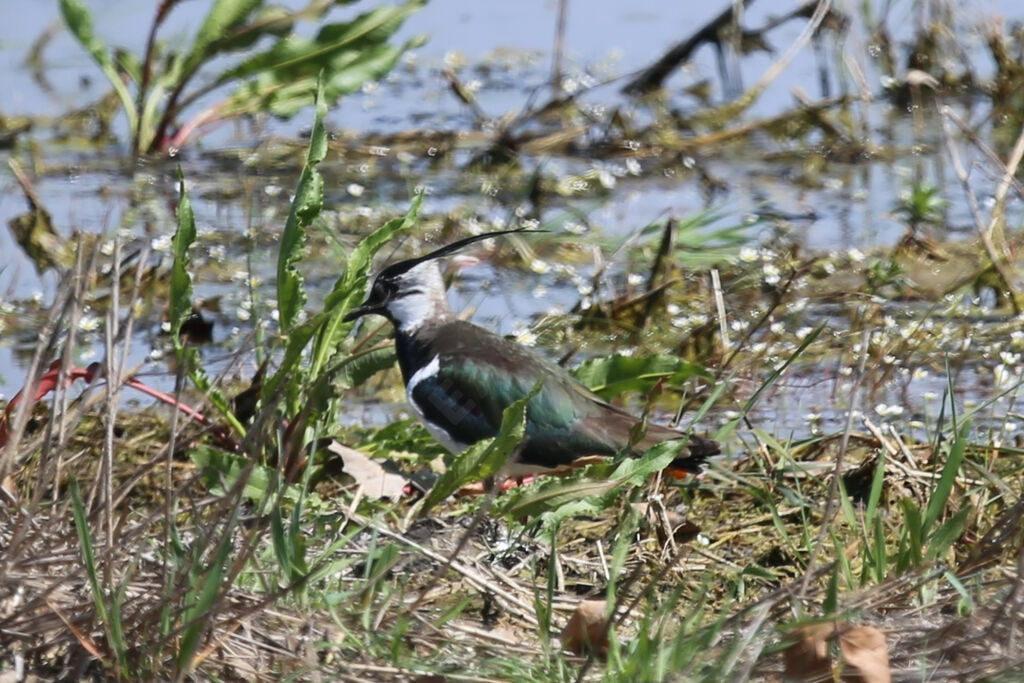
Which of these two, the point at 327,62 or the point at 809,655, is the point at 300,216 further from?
the point at 327,62

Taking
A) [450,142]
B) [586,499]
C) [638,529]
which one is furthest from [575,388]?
[450,142]

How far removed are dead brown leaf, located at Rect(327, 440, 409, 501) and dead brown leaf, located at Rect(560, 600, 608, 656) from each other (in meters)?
1.07

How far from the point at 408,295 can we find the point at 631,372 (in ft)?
2.36

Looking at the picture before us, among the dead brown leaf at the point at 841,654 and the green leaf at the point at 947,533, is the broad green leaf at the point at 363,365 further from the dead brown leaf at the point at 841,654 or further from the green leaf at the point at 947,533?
the dead brown leaf at the point at 841,654

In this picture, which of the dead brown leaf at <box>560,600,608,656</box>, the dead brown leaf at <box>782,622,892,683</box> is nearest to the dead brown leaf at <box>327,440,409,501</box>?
the dead brown leaf at <box>560,600,608,656</box>

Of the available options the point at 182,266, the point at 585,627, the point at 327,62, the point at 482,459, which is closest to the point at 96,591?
the point at 585,627

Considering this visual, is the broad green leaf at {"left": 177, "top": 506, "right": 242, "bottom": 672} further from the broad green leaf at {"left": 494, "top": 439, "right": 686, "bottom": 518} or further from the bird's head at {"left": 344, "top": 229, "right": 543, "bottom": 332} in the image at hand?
the bird's head at {"left": 344, "top": 229, "right": 543, "bottom": 332}

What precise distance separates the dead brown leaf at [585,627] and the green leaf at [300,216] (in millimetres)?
1465

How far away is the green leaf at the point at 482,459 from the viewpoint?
3484 millimetres

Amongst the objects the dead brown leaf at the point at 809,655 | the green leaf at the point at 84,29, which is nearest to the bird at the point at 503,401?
the dead brown leaf at the point at 809,655

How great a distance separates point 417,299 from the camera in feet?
16.3

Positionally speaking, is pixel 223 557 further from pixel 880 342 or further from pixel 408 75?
pixel 408 75

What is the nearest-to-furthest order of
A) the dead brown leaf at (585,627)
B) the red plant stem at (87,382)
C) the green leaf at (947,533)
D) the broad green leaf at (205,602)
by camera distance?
the broad green leaf at (205,602), the dead brown leaf at (585,627), the green leaf at (947,533), the red plant stem at (87,382)

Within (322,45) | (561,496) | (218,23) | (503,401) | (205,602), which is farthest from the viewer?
(322,45)
